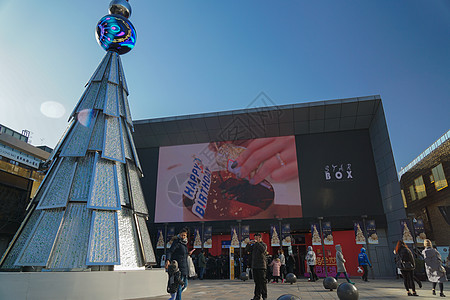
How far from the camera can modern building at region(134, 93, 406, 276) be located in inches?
649

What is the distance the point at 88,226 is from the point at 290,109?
13961 millimetres

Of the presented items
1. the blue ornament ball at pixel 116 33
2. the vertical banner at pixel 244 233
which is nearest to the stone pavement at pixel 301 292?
the blue ornament ball at pixel 116 33

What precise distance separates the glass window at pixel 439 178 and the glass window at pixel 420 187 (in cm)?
230

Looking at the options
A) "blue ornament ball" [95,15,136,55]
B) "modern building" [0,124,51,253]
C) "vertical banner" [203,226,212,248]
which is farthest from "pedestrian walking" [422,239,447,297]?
"modern building" [0,124,51,253]

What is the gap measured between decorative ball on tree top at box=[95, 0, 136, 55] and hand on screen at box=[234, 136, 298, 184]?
11638 millimetres

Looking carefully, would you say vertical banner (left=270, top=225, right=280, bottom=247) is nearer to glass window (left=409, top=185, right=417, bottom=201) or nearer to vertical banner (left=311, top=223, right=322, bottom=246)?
vertical banner (left=311, top=223, right=322, bottom=246)

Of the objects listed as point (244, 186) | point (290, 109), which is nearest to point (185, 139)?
point (244, 186)

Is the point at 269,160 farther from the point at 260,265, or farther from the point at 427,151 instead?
the point at 427,151

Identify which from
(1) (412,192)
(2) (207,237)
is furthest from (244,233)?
(1) (412,192)

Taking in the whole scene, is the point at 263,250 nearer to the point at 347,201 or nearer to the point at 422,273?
the point at 422,273

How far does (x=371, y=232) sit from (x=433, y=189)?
32.4ft

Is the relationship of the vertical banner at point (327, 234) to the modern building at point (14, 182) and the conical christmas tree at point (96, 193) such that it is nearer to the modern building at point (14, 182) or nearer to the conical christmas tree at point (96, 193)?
the conical christmas tree at point (96, 193)

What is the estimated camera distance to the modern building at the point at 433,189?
→ 19.9 m

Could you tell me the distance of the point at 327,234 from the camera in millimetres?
15875
